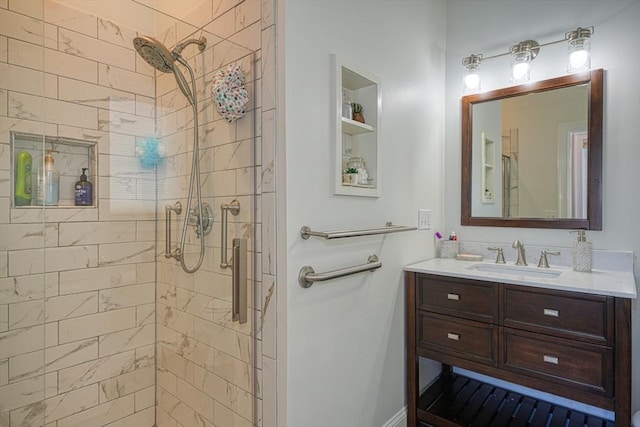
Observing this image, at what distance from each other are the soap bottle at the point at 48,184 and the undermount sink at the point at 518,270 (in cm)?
218

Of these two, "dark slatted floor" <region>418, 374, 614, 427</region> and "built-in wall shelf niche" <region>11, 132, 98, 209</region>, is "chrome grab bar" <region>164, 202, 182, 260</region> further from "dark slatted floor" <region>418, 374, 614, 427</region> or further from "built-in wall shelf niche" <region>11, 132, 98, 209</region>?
"dark slatted floor" <region>418, 374, 614, 427</region>

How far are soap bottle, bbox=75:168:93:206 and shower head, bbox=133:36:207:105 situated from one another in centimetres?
67

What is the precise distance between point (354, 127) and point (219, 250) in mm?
844

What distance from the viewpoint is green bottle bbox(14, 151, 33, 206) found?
1.58 metres

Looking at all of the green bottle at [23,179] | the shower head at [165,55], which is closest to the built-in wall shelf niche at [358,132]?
the shower head at [165,55]

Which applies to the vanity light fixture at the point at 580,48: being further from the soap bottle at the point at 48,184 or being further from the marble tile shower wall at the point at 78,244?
the soap bottle at the point at 48,184

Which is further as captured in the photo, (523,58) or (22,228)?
(523,58)

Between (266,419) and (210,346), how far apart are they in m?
0.46

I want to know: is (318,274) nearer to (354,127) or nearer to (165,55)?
(354,127)

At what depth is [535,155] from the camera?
2.08 meters

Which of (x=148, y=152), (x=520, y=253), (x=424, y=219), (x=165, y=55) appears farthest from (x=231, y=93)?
(x=520, y=253)

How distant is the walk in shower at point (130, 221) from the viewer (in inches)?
60.2

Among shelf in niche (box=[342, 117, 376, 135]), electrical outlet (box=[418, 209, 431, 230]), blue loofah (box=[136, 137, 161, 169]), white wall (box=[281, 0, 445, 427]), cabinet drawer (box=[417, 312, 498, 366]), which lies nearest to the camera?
white wall (box=[281, 0, 445, 427])

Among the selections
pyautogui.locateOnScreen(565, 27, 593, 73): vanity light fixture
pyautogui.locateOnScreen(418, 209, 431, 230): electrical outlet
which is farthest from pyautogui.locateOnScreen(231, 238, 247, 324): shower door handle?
pyautogui.locateOnScreen(565, 27, 593, 73): vanity light fixture
